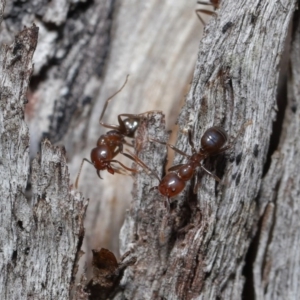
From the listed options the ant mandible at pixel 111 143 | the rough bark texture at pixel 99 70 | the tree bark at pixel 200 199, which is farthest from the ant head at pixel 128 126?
the tree bark at pixel 200 199

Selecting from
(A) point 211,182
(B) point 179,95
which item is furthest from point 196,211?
(B) point 179,95

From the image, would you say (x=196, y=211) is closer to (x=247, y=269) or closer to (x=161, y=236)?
(x=161, y=236)

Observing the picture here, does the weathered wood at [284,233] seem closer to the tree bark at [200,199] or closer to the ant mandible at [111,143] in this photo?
the tree bark at [200,199]

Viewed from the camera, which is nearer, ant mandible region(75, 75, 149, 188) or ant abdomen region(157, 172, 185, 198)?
ant abdomen region(157, 172, 185, 198)

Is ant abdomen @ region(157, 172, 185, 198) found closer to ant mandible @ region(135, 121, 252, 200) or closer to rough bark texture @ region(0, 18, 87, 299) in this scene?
ant mandible @ region(135, 121, 252, 200)

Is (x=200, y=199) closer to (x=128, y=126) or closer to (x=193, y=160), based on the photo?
(x=193, y=160)

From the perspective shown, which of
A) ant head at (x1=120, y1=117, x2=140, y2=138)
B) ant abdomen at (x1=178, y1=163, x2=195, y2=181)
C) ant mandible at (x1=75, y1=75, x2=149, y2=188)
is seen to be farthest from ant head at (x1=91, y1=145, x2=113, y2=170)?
ant abdomen at (x1=178, y1=163, x2=195, y2=181)
